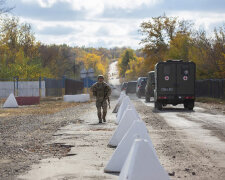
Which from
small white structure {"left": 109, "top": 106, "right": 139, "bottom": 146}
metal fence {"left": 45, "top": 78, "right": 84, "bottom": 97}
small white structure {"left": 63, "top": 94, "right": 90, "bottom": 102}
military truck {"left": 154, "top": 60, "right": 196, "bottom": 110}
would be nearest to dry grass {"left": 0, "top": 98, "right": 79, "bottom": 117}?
military truck {"left": 154, "top": 60, "right": 196, "bottom": 110}

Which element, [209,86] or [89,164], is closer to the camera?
[89,164]

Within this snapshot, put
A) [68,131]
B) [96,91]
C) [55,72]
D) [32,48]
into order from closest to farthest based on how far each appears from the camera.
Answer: [68,131], [96,91], [32,48], [55,72]

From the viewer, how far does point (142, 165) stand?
438cm

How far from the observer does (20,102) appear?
33.9 metres

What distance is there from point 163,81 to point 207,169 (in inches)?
709

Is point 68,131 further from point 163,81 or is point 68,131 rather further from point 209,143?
point 163,81

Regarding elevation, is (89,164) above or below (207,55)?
below

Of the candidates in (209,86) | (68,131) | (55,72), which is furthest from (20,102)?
(55,72)

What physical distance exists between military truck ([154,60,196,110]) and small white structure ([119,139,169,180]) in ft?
66.8

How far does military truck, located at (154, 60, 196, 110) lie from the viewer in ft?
→ 81.4

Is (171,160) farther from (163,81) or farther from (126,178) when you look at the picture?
(163,81)

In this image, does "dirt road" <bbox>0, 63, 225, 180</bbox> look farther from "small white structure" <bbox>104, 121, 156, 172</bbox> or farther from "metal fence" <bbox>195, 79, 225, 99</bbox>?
"metal fence" <bbox>195, 79, 225, 99</bbox>

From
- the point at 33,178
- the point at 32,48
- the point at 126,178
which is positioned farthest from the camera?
the point at 32,48

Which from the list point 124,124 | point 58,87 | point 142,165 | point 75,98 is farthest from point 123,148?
point 58,87
